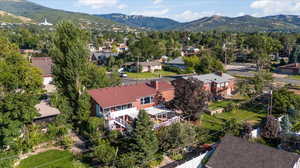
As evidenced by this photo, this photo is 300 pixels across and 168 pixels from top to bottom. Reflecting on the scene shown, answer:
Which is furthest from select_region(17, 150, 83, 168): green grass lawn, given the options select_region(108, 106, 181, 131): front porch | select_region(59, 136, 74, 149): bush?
select_region(108, 106, 181, 131): front porch

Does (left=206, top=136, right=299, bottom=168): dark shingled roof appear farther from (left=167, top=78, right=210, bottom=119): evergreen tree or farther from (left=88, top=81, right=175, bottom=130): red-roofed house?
(left=88, top=81, right=175, bottom=130): red-roofed house

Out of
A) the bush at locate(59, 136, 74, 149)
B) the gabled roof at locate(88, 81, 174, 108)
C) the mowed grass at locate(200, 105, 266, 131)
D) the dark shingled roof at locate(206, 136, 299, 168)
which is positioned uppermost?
the gabled roof at locate(88, 81, 174, 108)

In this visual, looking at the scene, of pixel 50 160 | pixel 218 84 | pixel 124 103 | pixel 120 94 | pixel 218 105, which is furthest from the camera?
pixel 218 84

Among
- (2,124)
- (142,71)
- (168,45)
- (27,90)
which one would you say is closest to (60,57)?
(27,90)

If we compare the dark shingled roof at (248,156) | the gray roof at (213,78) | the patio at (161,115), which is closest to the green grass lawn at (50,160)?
the patio at (161,115)

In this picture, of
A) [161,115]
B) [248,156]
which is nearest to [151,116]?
[161,115]

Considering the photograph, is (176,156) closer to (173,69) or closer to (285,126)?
(285,126)
